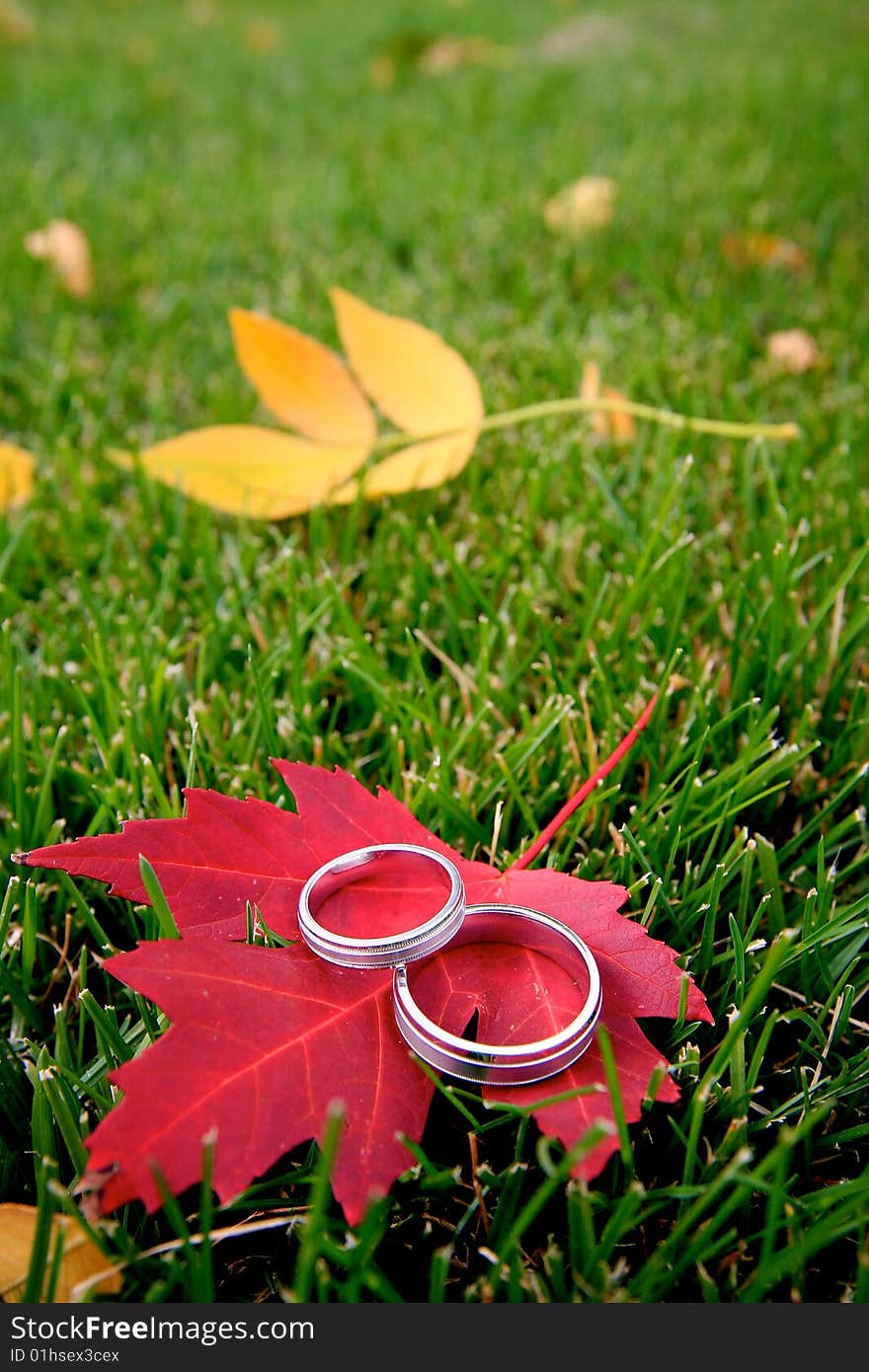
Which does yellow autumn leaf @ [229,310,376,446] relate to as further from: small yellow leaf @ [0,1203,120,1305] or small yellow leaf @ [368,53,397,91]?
small yellow leaf @ [368,53,397,91]

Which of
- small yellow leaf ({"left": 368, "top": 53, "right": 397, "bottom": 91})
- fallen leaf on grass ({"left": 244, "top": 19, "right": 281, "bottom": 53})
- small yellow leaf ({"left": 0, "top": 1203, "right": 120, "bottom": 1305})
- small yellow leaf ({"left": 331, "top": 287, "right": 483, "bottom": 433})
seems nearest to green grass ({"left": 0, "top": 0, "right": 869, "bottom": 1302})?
small yellow leaf ({"left": 0, "top": 1203, "right": 120, "bottom": 1305})

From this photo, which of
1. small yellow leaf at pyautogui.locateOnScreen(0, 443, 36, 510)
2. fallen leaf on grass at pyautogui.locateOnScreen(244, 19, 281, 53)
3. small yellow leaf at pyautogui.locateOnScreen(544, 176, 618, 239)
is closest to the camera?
small yellow leaf at pyautogui.locateOnScreen(0, 443, 36, 510)

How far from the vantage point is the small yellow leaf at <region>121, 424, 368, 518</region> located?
1033 mm

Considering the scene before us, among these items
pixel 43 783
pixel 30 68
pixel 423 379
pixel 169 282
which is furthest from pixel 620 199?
pixel 30 68

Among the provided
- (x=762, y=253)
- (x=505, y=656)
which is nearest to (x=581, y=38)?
(x=762, y=253)

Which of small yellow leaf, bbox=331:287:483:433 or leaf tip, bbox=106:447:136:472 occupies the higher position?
small yellow leaf, bbox=331:287:483:433

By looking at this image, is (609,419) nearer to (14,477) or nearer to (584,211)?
(14,477)

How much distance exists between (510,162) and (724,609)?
6.01 ft

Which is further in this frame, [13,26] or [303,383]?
[13,26]

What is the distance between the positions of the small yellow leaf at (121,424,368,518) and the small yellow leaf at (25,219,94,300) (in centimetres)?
86

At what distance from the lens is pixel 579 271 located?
1838 millimetres

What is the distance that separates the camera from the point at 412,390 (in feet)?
3.45

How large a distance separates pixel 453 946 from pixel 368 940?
6cm

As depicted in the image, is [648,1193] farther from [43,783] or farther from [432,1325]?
[43,783]
